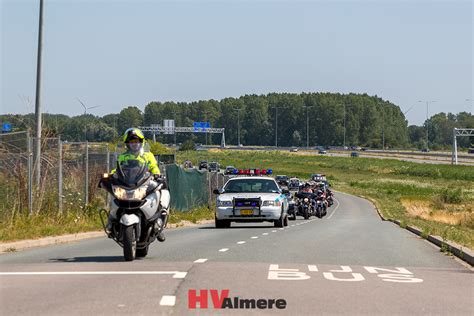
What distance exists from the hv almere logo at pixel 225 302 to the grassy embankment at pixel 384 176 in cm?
6197

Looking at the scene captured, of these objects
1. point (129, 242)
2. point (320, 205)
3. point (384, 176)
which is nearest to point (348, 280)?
point (129, 242)

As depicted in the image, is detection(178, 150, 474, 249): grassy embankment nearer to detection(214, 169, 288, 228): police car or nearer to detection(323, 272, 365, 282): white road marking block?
detection(214, 169, 288, 228): police car

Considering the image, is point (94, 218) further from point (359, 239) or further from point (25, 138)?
point (359, 239)

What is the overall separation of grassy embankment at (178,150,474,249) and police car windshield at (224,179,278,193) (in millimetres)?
43211

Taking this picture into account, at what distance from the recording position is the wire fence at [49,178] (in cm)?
2272

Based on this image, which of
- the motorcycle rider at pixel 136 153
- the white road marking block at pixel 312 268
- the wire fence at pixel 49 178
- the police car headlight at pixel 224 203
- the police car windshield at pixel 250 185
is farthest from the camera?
the police car windshield at pixel 250 185

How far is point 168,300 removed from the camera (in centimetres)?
→ 1045

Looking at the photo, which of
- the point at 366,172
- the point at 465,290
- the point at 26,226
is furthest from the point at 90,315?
the point at 366,172

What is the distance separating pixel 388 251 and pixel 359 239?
464cm

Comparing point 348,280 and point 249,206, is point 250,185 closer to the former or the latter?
point 249,206

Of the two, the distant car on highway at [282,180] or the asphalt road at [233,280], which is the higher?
the asphalt road at [233,280]

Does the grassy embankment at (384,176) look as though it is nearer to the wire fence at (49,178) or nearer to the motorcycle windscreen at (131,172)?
the wire fence at (49,178)

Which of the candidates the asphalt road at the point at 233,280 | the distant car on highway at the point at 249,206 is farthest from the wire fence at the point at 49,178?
the asphalt road at the point at 233,280

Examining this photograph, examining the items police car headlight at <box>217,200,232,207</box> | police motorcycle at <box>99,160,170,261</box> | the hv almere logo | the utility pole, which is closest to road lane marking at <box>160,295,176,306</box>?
the hv almere logo
